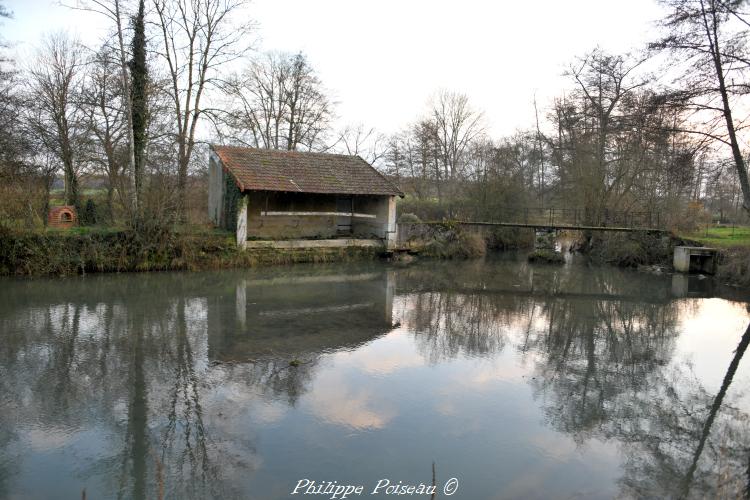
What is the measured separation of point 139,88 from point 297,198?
7220 mm

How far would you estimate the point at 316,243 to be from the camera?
19859mm

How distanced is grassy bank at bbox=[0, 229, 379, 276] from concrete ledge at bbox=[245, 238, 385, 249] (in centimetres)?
43

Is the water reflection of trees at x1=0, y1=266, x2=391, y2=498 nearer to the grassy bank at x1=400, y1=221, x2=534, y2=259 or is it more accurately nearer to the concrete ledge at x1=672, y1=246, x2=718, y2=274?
the grassy bank at x1=400, y1=221, x2=534, y2=259

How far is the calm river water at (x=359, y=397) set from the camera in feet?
14.3

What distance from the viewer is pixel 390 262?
20.4m

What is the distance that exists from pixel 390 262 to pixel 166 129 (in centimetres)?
1160

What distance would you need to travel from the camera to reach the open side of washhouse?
18781mm

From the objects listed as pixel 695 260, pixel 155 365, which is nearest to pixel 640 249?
pixel 695 260

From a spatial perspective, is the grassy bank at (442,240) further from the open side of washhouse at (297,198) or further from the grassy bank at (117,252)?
the grassy bank at (117,252)

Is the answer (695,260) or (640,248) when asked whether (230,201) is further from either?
(695,260)

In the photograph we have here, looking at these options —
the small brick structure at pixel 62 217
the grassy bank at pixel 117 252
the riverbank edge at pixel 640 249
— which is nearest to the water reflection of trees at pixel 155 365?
the grassy bank at pixel 117 252

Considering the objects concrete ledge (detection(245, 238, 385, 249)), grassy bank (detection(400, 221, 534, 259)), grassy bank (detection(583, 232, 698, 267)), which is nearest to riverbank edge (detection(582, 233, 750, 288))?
grassy bank (detection(583, 232, 698, 267))

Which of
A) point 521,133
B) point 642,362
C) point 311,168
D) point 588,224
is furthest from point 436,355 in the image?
point 521,133

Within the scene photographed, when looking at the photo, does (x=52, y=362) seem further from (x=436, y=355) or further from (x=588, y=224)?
(x=588, y=224)
